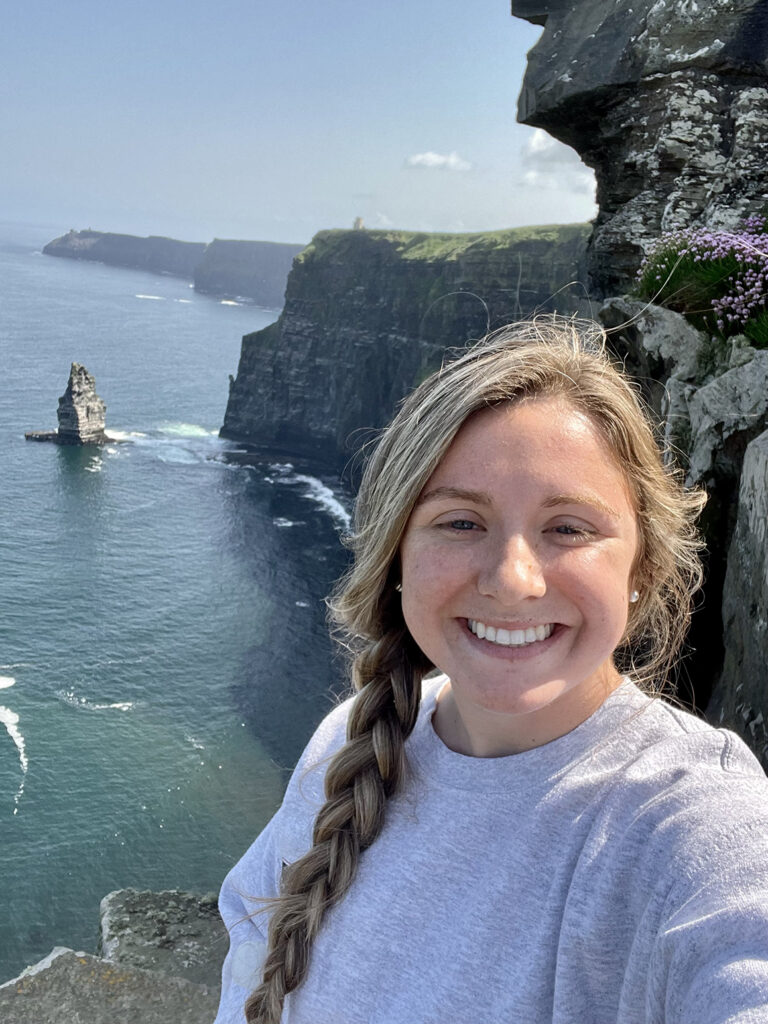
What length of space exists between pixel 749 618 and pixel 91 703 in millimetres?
42569

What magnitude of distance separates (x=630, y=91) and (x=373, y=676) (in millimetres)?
14350

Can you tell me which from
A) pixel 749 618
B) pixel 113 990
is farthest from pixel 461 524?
pixel 113 990

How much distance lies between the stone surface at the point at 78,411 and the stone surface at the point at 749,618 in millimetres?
94000

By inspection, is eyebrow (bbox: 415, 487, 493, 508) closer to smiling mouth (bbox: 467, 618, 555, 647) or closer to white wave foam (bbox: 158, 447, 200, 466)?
smiling mouth (bbox: 467, 618, 555, 647)

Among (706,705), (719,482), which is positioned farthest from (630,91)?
(706,705)

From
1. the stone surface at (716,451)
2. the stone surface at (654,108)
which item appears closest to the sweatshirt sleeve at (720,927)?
the stone surface at (716,451)

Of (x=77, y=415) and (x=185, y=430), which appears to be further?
(x=185, y=430)

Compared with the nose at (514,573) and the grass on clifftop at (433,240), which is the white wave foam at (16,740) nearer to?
the nose at (514,573)

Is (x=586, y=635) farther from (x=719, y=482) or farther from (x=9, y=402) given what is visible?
(x=9, y=402)

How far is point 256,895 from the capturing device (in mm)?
2707

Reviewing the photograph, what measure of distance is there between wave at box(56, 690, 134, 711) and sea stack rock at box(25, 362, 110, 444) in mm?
55978

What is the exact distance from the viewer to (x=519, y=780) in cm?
208

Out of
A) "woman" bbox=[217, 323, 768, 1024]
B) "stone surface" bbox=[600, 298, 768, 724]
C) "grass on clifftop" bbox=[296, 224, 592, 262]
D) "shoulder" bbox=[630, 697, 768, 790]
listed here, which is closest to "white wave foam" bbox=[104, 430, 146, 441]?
"grass on clifftop" bbox=[296, 224, 592, 262]

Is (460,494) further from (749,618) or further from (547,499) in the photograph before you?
(749,618)
